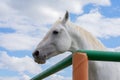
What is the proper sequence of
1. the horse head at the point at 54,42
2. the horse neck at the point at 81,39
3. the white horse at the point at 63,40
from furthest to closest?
the horse head at the point at 54,42 < the white horse at the point at 63,40 < the horse neck at the point at 81,39

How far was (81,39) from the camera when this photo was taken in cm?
389

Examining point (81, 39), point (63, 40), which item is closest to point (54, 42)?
point (63, 40)

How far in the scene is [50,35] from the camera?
4.04 m

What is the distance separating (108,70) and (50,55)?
4.35 ft

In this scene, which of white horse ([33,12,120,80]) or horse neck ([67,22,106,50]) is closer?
horse neck ([67,22,106,50])

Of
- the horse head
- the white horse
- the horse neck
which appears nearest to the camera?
the horse neck

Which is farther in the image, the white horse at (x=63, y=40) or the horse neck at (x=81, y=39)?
the white horse at (x=63, y=40)

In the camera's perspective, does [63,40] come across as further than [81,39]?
Yes

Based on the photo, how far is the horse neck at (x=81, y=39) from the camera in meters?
3.56

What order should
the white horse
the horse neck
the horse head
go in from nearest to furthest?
the horse neck → the white horse → the horse head

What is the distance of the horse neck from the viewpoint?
11.7ft

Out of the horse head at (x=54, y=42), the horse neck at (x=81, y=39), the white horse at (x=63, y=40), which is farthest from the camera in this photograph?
the horse head at (x=54, y=42)

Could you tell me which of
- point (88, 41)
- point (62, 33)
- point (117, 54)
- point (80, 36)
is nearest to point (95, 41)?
point (88, 41)

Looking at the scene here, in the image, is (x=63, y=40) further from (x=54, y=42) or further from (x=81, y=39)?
(x=81, y=39)
